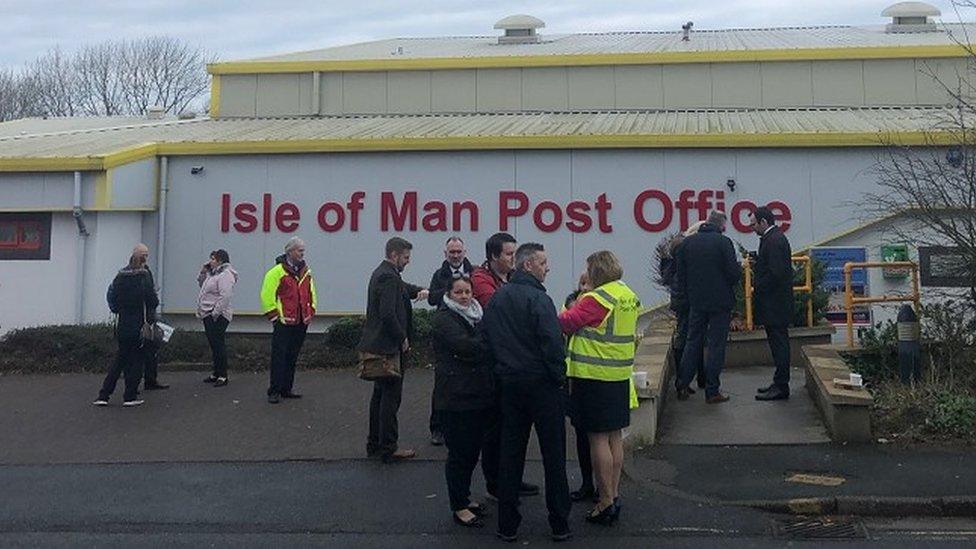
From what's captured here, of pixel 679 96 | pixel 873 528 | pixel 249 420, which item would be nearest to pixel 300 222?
pixel 249 420

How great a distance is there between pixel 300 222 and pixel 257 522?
10.4 metres

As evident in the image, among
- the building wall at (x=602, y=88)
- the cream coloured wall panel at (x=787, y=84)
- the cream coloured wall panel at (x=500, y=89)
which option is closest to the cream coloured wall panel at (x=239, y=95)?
the building wall at (x=602, y=88)

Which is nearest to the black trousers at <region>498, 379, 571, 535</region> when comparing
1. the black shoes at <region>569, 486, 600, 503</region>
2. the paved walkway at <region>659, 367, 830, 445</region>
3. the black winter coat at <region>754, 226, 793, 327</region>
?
the black shoes at <region>569, 486, 600, 503</region>

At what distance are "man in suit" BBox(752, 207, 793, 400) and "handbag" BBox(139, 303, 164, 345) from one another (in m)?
6.53

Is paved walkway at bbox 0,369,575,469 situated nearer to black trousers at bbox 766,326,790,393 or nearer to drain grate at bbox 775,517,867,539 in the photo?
black trousers at bbox 766,326,790,393

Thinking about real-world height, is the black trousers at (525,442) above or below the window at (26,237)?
below

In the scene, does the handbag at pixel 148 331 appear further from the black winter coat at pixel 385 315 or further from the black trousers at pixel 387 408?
the black winter coat at pixel 385 315

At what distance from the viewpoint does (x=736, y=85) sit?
20.7 m

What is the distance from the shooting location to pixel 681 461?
771 cm

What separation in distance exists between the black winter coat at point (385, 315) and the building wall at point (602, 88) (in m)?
14.0

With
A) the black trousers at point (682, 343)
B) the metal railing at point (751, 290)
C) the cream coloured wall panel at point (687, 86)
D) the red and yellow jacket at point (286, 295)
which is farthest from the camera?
the cream coloured wall panel at point (687, 86)

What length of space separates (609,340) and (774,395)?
3904 millimetres

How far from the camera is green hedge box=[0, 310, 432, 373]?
13336 mm

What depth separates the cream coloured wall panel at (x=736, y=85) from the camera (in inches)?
810
